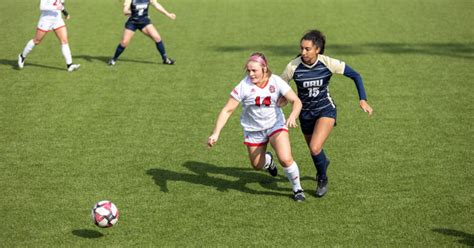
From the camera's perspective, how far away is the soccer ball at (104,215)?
8078 mm

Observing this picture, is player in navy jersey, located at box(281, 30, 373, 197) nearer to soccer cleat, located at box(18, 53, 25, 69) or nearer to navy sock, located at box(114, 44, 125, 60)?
navy sock, located at box(114, 44, 125, 60)

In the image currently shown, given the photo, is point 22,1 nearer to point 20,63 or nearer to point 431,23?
point 20,63

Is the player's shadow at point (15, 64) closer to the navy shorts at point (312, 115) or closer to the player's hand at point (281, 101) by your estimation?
the navy shorts at point (312, 115)

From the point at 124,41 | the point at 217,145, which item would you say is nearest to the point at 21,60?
the point at 124,41

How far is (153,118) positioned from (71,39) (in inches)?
282

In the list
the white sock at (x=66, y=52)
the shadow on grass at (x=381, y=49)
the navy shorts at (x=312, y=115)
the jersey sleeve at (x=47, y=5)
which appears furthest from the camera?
the shadow on grass at (x=381, y=49)

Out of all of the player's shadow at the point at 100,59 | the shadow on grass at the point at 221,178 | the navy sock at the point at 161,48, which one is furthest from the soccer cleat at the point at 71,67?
Result: the shadow on grass at the point at 221,178

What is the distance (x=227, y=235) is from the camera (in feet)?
27.2

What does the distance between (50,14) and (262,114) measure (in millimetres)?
8084

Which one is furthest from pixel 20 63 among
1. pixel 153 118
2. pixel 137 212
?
pixel 137 212

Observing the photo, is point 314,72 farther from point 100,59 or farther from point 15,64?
point 15,64

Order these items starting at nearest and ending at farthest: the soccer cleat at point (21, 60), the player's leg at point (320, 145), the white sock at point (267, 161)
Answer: the player's leg at point (320, 145), the white sock at point (267, 161), the soccer cleat at point (21, 60)

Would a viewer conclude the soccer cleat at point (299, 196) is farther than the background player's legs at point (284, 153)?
Yes

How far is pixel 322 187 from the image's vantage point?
9469 mm
